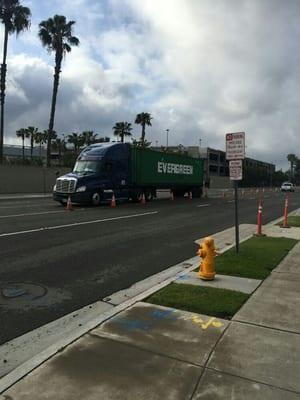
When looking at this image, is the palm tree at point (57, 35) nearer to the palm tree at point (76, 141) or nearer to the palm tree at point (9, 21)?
the palm tree at point (9, 21)

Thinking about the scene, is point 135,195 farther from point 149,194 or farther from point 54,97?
point 54,97

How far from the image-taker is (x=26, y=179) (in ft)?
134

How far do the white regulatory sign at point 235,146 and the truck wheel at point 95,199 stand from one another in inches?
621

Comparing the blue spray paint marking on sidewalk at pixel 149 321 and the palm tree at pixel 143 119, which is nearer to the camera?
the blue spray paint marking on sidewalk at pixel 149 321

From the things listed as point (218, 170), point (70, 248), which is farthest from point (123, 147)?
point (218, 170)

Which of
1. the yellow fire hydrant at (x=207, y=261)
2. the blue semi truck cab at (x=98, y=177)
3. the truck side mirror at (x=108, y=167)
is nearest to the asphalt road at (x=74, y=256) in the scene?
the yellow fire hydrant at (x=207, y=261)

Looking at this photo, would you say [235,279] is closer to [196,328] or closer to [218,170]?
[196,328]

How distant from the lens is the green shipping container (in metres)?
29.2

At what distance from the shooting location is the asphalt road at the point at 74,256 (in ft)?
21.4

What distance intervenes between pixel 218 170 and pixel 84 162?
4287 inches

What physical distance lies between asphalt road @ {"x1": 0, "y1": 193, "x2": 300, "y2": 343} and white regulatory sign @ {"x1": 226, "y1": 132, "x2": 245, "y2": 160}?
8.02ft

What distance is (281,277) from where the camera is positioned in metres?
8.12

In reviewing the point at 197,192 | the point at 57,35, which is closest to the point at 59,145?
the point at 57,35

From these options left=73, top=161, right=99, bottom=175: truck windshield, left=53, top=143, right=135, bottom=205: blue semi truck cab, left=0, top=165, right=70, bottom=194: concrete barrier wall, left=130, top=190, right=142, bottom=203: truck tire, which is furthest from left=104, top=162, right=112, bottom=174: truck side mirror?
left=0, top=165, right=70, bottom=194: concrete barrier wall
